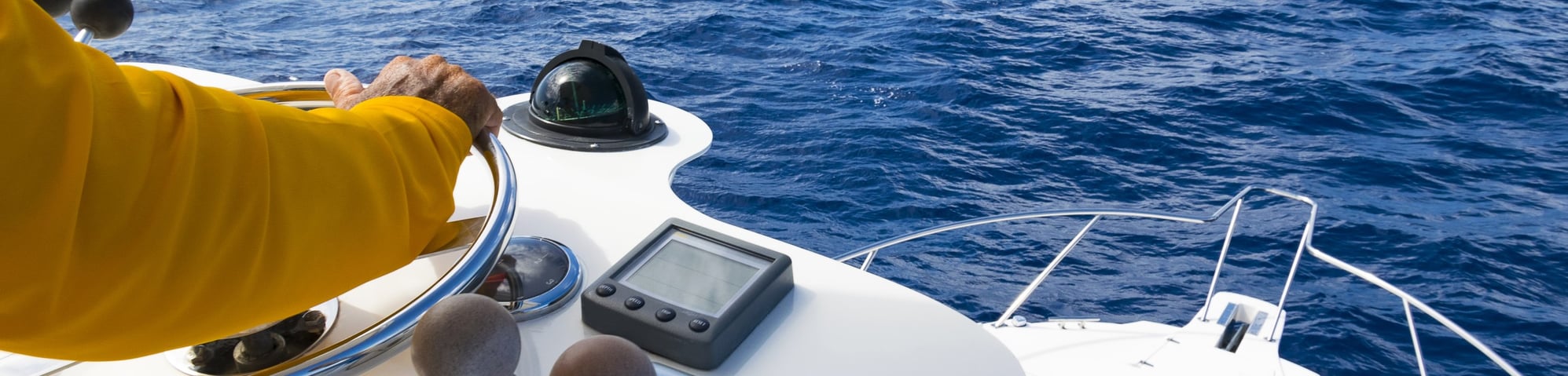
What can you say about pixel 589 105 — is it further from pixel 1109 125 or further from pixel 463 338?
pixel 1109 125

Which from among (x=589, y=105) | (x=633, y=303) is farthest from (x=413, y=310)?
(x=589, y=105)

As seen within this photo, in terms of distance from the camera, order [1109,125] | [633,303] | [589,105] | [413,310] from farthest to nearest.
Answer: [1109,125] → [589,105] → [633,303] → [413,310]

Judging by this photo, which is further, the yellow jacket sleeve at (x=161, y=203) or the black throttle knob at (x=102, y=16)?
the black throttle knob at (x=102, y=16)

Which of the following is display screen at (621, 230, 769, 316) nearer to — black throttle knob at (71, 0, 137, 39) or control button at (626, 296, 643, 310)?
control button at (626, 296, 643, 310)

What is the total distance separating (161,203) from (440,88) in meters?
0.39

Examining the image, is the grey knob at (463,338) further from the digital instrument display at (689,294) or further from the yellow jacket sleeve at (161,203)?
the digital instrument display at (689,294)

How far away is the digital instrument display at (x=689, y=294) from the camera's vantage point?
95 cm

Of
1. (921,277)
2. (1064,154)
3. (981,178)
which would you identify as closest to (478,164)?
(921,277)

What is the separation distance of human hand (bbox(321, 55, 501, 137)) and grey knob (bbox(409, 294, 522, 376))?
1.16 ft

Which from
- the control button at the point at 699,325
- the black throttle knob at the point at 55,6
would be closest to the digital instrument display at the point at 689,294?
the control button at the point at 699,325

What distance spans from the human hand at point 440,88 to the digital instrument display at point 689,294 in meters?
0.20

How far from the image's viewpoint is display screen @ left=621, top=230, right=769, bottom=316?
3.29 feet

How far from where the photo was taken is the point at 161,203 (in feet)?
2.12

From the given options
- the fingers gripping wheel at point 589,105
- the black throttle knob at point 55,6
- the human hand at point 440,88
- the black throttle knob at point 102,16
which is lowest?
the fingers gripping wheel at point 589,105
